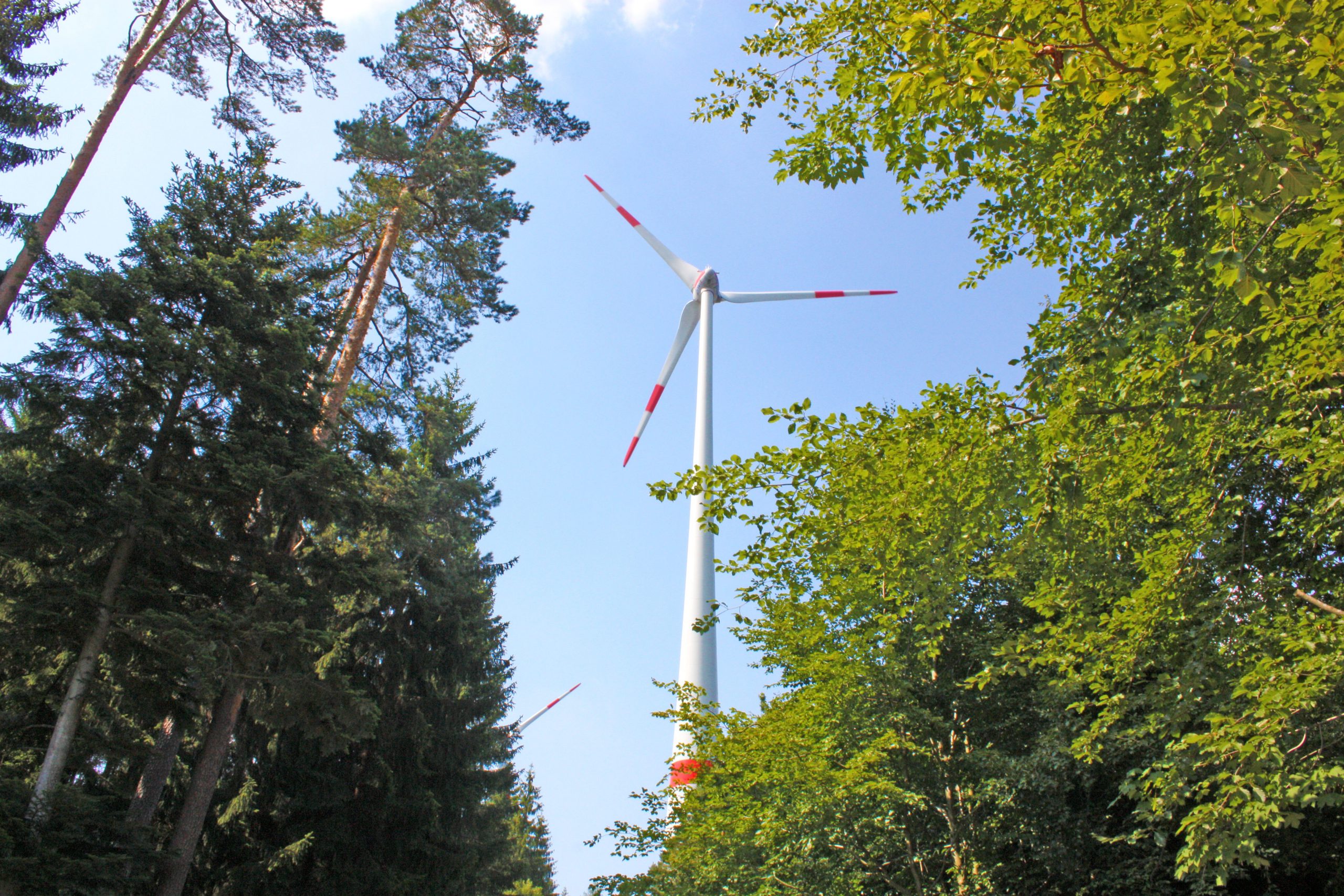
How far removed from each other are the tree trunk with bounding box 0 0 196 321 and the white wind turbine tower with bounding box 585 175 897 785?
1169 cm

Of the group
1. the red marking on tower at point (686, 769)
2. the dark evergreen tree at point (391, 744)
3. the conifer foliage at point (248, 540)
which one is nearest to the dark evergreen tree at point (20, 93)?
the conifer foliage at point (248, 540)

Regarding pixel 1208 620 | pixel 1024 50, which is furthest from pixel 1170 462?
pixel 1024 50

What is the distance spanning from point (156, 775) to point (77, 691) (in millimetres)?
4670

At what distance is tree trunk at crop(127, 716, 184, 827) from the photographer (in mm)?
14836

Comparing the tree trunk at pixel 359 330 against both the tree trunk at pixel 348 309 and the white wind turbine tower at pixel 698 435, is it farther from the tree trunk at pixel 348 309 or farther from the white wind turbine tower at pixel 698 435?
the white wind turbine tower at pixel 698 435

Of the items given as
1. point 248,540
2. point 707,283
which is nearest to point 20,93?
point 248,540

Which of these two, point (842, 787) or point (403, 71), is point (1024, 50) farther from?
point (403, 71)

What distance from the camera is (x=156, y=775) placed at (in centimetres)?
1518

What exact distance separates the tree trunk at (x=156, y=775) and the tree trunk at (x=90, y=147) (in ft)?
24.9

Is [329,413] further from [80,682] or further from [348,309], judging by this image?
[80,682]

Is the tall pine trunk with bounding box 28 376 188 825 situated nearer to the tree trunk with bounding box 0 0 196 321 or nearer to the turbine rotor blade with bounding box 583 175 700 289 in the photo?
the tree trunk with bounding box 0 0 196 321

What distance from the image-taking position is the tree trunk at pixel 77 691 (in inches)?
419

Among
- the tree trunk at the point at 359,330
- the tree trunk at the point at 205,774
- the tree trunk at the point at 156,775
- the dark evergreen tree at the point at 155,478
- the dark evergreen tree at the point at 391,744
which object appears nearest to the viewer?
the dark evergreen tree at the point at 155,478

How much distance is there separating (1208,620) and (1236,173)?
568 cm
